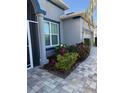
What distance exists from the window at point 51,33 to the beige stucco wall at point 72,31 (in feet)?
4.14

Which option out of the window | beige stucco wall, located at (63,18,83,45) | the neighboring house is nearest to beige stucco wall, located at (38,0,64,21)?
the neighboring house

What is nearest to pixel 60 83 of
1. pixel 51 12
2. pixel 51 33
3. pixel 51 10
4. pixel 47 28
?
pixel 47 28

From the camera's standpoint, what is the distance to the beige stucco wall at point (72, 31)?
34.2 ft

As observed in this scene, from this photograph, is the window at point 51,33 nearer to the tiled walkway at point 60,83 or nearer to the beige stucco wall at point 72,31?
the beige stucco wall at point 72,31

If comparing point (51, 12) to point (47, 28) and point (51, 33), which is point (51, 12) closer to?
point (47, 28)

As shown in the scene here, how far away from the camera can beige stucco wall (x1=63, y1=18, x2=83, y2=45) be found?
10430 mm

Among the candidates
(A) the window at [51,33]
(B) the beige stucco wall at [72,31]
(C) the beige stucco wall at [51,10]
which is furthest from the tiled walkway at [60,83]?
(B) the beige stucco wall at [72,31]

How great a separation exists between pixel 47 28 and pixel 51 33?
2.18 feet

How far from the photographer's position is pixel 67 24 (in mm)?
10922

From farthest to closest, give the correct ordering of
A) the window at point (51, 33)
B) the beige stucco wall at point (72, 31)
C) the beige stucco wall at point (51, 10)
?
the beige stucco wall at point (72, 31) < the window at point (51, 33) < the beige stucco wall at point (51, 10)

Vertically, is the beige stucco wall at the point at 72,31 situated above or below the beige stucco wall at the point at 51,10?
below

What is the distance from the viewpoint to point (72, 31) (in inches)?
424
